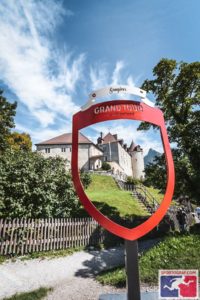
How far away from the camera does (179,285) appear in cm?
338

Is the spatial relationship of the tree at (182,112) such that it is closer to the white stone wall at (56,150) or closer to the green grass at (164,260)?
the green grass at (164,260)

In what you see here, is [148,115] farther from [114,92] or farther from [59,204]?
[59,204]

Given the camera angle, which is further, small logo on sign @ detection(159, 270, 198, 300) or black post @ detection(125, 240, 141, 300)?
black post @ detection(125, 240, 141, 300)

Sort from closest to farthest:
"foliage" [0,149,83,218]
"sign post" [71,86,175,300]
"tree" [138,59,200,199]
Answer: "sign post" [71,86,175,300] → "foliage" [0,149,83,218] → "tree" [138,59,200,199]

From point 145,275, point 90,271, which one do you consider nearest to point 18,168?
point 90,271

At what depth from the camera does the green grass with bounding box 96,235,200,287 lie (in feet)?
26.3

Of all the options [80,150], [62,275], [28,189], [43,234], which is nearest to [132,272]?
[62,275]

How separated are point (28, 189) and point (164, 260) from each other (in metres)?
7.47

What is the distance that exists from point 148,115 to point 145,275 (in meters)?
5.93

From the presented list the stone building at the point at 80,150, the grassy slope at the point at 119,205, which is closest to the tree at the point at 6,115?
the grassy slope at the point at 119,205

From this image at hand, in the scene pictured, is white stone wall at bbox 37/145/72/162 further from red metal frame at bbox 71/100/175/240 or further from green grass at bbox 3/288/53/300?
red metal frame at bbox 71/100/175/240

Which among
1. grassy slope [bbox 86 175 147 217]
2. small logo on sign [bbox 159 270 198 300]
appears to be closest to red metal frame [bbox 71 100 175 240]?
small logo on sign [bbox 159 270 198 300]

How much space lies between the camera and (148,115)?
4.29 metres

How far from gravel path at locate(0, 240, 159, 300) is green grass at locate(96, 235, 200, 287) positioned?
501mm
